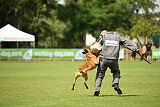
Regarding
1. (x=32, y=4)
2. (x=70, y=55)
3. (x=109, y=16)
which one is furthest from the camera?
(x=109, y=16)

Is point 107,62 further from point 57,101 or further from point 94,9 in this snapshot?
point 94,9

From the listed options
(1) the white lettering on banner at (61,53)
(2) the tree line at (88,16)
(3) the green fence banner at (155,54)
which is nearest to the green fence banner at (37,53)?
(1) the white lettering on banner at (61,53)

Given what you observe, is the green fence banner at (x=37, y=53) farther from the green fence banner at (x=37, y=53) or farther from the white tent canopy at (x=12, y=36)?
the white tent canopy at (x=12, y=36)

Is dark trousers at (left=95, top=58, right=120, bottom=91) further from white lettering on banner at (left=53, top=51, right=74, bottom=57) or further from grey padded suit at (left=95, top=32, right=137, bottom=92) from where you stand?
white lettering on banner at (left=53, top=51, right=74, bottom=57)

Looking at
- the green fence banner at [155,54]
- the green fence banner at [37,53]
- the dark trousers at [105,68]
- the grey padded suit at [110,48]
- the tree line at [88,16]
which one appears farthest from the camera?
the tree line at [88,16]

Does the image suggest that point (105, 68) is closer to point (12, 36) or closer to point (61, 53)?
point (12, 36)

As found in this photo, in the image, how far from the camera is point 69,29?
69.1 metres

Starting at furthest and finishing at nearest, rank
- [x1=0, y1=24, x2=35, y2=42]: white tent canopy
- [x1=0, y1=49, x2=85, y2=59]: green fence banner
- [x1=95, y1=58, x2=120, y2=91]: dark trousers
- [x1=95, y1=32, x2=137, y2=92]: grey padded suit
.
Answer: [x1=0, y1=49, x2=85, y2=59]: green fence banner, [x1=0, y1=24, x2=35, y2=42]: white tent canopy, [x1=95, y1=58, x2=120, y2=91]: dark trousers, [x1=95, y1=32, x2=137, y2=92]: grey padded suit

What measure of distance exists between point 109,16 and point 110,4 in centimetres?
265

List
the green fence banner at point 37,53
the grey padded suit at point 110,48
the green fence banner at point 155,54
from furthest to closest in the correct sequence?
the green fence banner at point 37,53 → the green fence banner at point 155,54 → the grey padded suit at point 110,48

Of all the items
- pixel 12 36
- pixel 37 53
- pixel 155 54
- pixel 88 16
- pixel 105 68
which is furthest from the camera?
pixel 88 16

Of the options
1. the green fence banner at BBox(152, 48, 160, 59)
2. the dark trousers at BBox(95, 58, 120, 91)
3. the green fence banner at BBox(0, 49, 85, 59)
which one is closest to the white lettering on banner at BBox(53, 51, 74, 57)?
the green fence banner at BBox(0, 49, 85, 59)

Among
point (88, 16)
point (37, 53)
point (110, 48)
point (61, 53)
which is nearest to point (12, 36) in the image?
point (37, 53)

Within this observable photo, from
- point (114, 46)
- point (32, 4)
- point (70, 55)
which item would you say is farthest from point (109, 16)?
point (114, 46)
